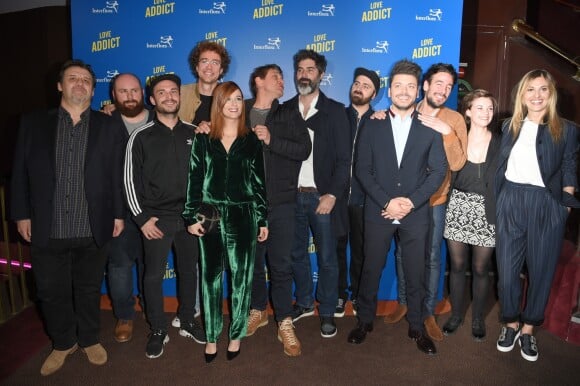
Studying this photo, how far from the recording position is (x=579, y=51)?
19.2 ft

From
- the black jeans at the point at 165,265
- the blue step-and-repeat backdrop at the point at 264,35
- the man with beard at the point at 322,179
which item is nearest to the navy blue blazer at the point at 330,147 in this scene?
the man with beard at the point at 322,179

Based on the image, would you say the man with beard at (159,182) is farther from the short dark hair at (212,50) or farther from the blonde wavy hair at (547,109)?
the blonde wavy hair at (547,109)

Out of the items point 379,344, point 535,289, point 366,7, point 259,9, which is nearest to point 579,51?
point 366,7

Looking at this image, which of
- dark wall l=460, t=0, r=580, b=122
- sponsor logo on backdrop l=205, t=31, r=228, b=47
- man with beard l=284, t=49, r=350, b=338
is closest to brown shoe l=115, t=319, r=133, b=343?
man with beard l=284, t=49, r=350, b=338

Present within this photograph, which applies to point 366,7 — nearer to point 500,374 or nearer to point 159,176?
point 159,176

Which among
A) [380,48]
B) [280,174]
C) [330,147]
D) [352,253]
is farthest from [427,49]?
[352,253]

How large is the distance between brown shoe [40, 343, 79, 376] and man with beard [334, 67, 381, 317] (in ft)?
6.97

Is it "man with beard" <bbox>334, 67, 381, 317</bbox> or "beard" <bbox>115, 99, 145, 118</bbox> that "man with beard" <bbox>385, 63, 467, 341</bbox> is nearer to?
"man with beard" <bbox>334, 67, 381, 317</bbox>

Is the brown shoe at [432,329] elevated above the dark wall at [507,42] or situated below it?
below

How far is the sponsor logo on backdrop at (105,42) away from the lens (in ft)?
13.1

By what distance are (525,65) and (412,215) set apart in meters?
3.76

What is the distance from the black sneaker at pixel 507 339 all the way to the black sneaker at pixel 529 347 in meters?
0.06

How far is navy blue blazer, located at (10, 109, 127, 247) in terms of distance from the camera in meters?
2.87

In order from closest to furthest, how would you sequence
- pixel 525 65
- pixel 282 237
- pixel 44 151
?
pixel 44 151, pixel 282 237, pixel 525 65
